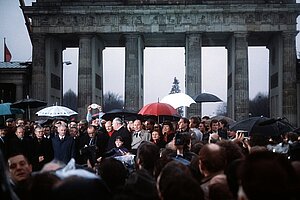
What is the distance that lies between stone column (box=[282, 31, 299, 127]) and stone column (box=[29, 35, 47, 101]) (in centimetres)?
2317

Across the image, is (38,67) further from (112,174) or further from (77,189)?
(77,189)

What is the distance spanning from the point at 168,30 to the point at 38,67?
1319 centimetres

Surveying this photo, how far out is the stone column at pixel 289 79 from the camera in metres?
46.4

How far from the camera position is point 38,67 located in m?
47.7

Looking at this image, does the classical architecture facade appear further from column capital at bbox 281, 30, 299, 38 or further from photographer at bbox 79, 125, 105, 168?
photographer at bbox 79, 125, 105, 168

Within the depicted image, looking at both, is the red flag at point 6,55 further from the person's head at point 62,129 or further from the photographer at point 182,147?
the photographer at point 182,147

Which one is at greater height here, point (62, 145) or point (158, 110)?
point (158, 110)

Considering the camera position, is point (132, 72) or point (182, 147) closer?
point (182, 147)

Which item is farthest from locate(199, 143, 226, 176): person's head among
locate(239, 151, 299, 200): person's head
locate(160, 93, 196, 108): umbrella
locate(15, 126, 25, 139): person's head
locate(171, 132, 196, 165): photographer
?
locate(160, 93, 196, 108): umbrella

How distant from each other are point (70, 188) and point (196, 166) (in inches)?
136

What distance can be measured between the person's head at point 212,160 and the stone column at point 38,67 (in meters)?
43.3

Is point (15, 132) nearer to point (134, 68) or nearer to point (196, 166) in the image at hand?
point (196, 166)

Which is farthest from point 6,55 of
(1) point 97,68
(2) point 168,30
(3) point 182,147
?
(3) point 182,147

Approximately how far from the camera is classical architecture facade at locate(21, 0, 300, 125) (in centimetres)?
4697
